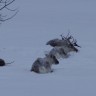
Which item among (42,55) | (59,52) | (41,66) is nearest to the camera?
(41,66)

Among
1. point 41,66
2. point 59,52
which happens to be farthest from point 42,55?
point 41,66

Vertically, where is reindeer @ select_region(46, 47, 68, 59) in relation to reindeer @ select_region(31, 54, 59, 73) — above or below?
above

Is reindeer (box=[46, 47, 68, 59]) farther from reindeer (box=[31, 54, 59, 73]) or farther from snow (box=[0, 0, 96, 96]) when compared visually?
reindeer (box=[31, 54, 59, 73])

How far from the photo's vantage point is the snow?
5102 mm

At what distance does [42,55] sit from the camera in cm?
846

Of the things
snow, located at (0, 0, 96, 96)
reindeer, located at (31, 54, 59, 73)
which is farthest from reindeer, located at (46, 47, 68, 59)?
reindeer, located at (31, 54, 59, 73)

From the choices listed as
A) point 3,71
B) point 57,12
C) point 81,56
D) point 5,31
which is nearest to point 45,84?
point 3,71

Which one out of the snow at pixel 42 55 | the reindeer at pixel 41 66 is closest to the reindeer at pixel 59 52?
the snow at pixel 42 55

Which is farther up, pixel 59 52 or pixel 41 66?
pixel 59 52

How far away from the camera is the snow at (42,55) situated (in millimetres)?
5102

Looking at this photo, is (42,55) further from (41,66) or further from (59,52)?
(41,66)

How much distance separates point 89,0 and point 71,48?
16.6 m

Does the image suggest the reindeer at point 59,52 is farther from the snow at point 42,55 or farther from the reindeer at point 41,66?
the reindeer at point 41,66

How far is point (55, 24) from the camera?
1712 centimetres
